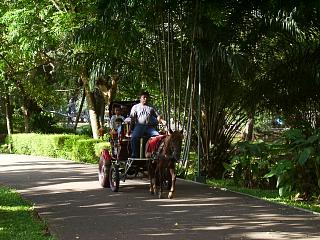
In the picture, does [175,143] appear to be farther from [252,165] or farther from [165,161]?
[252,165]

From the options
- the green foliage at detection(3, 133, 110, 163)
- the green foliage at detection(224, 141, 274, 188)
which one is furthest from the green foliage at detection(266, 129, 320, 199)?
the green foliage at detection(3, 133, 110, 163)

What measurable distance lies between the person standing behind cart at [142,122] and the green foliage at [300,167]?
107 inches

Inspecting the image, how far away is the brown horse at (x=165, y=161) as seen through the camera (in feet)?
35.0

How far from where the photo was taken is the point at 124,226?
8.55m

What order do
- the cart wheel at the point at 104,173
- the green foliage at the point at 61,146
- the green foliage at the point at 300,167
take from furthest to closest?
1. the green foliage at the point at 61,146
2. the cart wheel at the point at 104,173
3. the green foliage at the point at 300,167

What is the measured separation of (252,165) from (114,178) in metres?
3.28

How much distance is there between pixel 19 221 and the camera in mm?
9070

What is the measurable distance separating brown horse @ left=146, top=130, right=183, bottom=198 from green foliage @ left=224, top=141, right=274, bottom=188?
2.09 meters

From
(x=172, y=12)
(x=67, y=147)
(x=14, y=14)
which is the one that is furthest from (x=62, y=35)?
(x=67, y=147)

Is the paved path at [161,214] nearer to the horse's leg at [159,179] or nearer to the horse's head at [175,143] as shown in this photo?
the horse's leg at [159,179]

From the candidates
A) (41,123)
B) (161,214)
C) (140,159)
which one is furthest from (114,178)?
(41,123)

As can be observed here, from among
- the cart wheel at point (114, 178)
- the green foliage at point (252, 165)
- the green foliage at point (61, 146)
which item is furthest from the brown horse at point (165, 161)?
the green foliage at point (61, 146)

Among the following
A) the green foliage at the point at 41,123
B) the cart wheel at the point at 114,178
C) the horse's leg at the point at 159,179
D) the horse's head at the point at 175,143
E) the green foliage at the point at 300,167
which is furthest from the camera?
the green foliage at the point at 41,123

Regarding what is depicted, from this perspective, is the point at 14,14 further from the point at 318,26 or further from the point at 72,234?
the point at 72,234
